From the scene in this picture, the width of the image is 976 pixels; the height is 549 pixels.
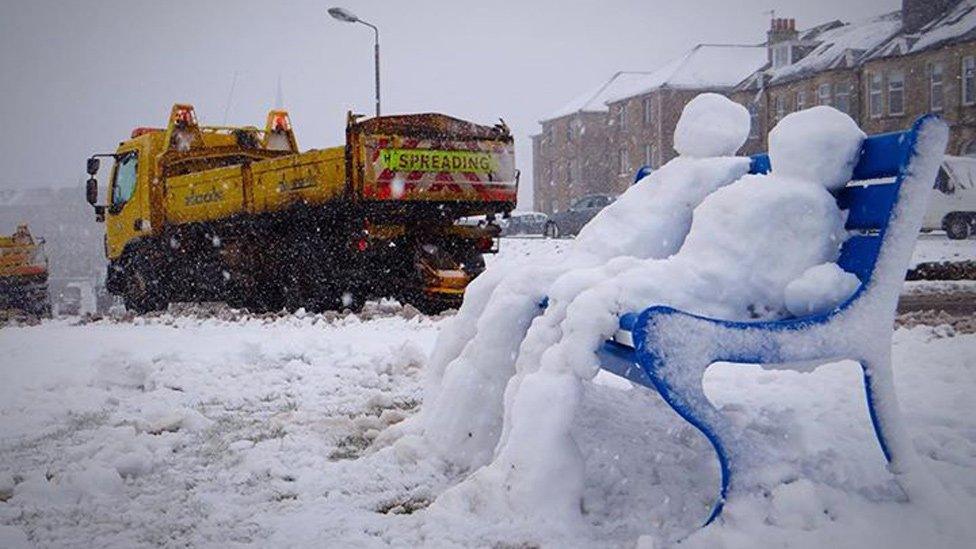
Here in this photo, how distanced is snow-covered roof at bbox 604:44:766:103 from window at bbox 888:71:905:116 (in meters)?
10.3

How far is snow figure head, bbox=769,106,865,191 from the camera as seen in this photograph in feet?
9.85

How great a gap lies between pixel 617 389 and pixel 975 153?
34.3 metres

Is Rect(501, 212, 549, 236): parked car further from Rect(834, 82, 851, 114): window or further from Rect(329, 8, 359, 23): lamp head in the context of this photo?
Rect(329, 8, 359, 23): lamp head

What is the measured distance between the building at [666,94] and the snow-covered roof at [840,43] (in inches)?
150

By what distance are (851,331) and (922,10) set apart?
3824 centimetres

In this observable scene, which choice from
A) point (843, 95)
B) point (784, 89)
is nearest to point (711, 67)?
point (784, 89)

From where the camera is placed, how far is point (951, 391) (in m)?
4.20

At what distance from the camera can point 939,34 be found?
33.8m

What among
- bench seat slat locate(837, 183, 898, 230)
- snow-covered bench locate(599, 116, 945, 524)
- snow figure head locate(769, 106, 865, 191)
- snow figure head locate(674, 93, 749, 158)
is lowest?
snow-covered bench locate(599, 116, 945, 524)

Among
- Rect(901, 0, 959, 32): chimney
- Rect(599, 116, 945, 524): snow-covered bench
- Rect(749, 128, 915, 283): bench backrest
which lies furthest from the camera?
Rect(901, 0, 959, 32): chimney

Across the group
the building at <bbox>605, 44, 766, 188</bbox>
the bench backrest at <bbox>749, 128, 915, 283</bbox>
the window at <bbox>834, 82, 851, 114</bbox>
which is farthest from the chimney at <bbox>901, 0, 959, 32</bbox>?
the bench backrest at <bbox>749, 128, 915, 283</bbox>

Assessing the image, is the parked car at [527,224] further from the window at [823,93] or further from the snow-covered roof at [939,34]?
the snow-covered roof at [939,34]

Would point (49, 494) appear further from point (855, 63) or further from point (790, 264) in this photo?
point (855, 63)

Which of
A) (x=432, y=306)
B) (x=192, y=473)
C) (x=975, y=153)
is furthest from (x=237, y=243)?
(x=975, y=153)
